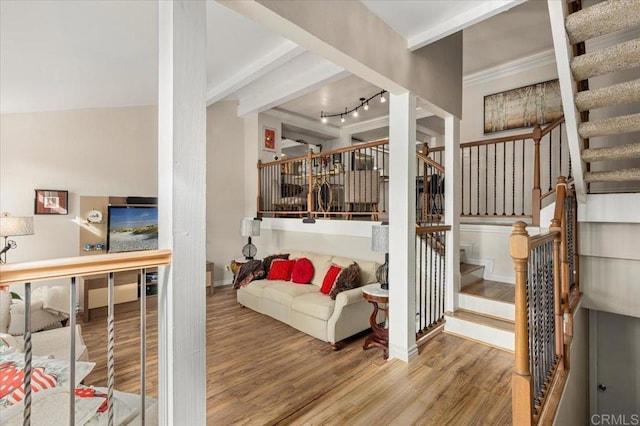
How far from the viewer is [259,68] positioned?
386 cm

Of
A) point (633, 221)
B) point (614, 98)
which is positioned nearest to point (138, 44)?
point (614, 98)

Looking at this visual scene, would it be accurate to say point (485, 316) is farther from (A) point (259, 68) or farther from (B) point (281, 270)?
(A) point (259, 68)

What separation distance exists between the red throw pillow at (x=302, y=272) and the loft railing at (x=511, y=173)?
249 centimetres

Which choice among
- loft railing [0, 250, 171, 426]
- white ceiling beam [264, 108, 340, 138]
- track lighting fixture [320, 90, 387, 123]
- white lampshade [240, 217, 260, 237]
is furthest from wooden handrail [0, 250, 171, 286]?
white ceiling beam [264, 108, 340, 138]

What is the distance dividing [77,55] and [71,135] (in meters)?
2.17

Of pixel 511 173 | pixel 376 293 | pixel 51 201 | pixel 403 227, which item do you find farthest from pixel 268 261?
pixel 511 173

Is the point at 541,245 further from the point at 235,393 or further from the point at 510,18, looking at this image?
the point at 510,18

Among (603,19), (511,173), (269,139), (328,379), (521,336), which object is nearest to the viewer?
(521,336)

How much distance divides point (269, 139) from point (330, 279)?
11.8ft

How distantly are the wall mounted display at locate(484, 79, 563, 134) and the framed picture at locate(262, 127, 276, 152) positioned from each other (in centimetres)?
393

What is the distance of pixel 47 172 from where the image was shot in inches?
165

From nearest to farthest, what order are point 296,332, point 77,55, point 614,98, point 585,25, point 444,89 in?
1. point 585,25
2. point 614,98
3. point 77,55
4. point 444,89
5. point 296,332

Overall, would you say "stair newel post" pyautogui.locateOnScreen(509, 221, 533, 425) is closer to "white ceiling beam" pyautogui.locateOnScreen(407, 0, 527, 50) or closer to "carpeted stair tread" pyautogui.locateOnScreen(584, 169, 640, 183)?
"white ceiling beam" pyautogui.locateOnScreen(407, 0, 527, 50)

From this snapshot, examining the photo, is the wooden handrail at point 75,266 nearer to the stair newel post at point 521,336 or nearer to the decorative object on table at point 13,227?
the stair newel post at point 521,336
